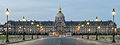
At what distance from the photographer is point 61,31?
199 m

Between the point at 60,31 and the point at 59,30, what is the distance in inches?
59.5

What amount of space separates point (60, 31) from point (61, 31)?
1015 mm

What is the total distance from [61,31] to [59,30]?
213 centimetres

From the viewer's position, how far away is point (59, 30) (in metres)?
200

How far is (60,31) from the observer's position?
199 meters
